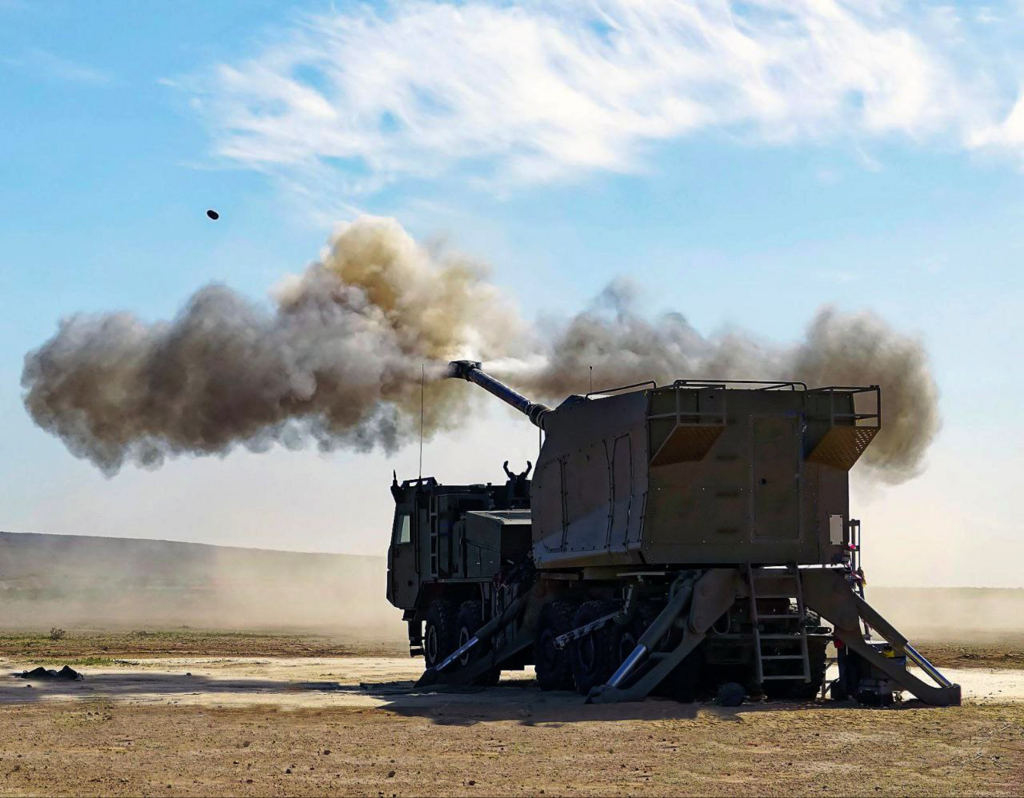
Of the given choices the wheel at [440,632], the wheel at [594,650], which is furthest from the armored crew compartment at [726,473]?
the wheel at [440,632]

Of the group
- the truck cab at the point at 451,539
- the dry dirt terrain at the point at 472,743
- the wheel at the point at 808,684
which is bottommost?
the dry dirt terrain at the point at 472,743

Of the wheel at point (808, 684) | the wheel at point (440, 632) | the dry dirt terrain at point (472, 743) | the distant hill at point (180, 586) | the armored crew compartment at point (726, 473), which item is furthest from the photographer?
the distant hill at point (180, 586)

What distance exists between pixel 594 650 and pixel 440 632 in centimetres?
596

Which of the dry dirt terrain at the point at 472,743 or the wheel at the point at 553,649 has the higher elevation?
the wheel at the point at 553,649

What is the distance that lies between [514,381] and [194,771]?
18.3m

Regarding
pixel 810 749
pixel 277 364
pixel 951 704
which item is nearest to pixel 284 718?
pixel 810 749

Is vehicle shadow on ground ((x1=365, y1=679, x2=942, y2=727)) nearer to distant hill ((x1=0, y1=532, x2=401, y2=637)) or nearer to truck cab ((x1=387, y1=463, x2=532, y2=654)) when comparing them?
truck cab ((x1=387, y1=463, x2=532, y2=654))

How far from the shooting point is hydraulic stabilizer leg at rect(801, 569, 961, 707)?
20.2 m

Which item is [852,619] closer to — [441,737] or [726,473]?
[726,473]

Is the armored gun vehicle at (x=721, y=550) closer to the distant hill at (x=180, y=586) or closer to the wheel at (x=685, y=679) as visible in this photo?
the wheel at (x=685, y=679)

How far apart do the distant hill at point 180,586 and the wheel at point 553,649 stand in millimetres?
37426

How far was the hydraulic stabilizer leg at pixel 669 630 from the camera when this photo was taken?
1931 centimetres

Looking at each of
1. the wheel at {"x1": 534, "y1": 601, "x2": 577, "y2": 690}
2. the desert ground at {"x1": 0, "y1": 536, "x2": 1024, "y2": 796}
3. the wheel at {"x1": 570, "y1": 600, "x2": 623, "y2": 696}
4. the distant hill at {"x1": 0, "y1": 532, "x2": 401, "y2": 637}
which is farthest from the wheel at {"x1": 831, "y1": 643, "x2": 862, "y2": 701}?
the distant hill at {"x1": 0, "y1": 532, "x2": 401, "y2": 637}

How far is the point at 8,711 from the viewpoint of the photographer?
19.0 metres
